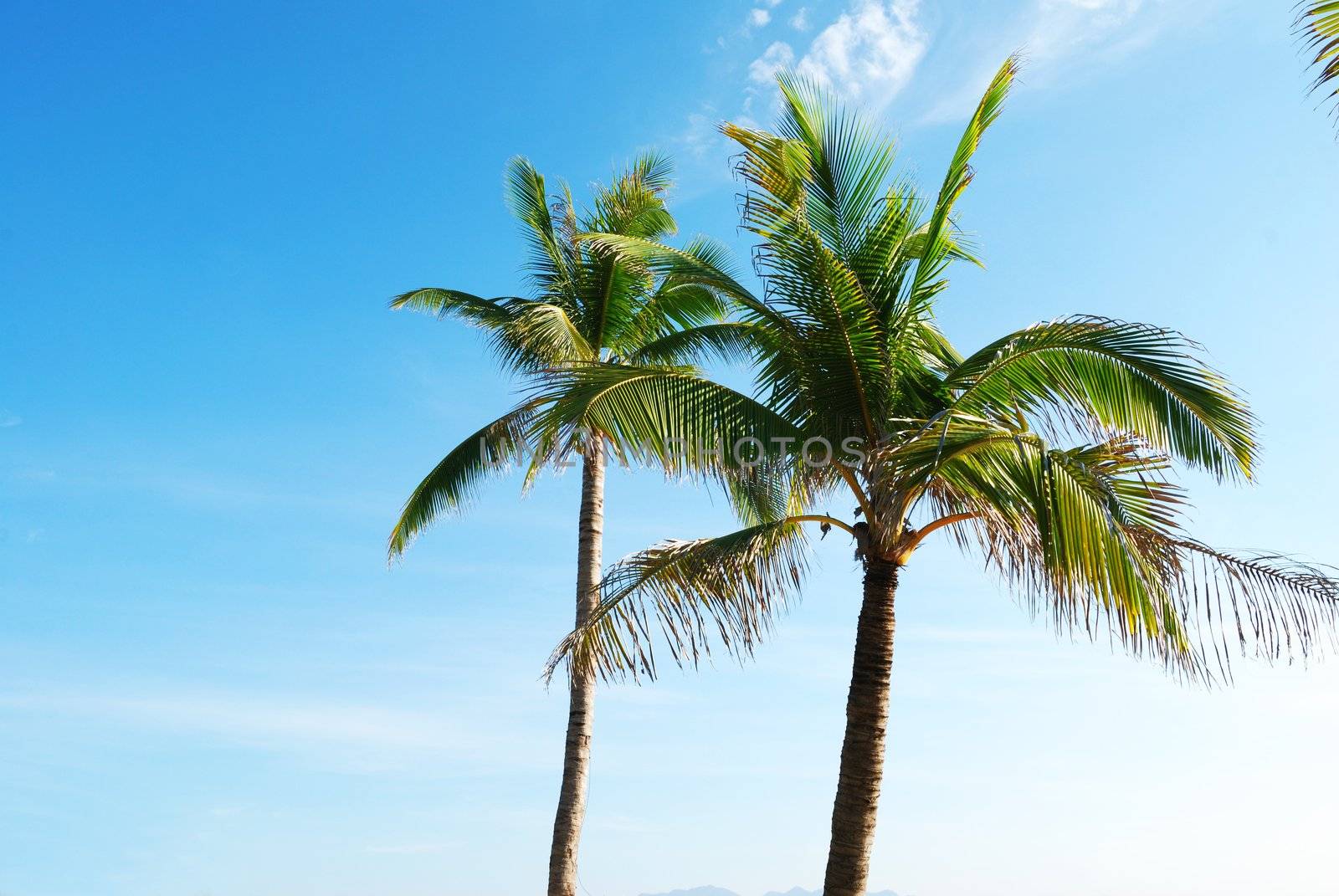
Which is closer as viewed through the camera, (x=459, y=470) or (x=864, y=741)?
(x=864, y=741)

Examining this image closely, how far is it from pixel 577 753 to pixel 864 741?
5.92 meters

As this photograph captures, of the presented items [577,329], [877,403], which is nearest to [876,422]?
[877,403]

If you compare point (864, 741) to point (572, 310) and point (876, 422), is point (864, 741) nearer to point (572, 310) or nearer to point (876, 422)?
point (876, 422)

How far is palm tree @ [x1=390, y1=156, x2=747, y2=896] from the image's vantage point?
1388 centimetres

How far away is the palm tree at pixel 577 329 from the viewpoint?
13.9 metres

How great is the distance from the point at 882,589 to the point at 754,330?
8.94 feet

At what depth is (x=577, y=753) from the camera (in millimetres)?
13805

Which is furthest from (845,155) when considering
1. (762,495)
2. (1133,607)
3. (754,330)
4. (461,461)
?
(461,461)

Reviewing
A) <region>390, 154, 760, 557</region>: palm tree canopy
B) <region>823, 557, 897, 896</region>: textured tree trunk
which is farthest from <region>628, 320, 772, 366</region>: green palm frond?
<region>823, 557, 897, 896</region>: textured tree trunk

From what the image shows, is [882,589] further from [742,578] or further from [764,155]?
[764,155]

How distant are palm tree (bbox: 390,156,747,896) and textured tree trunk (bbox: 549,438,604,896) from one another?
0.04ft

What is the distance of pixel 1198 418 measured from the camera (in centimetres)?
837

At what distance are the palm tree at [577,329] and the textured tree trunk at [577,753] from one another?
0.5 inches

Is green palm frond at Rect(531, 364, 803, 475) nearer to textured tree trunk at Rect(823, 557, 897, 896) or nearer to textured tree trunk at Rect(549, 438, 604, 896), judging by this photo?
textured tree trunk at Rect(823, 557, 897, 896)
